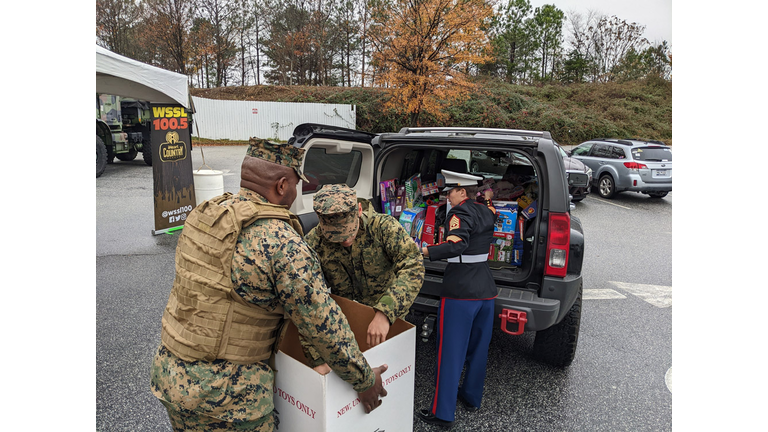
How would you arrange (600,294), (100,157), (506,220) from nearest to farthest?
(506,220)
(600,294)
(100,157)

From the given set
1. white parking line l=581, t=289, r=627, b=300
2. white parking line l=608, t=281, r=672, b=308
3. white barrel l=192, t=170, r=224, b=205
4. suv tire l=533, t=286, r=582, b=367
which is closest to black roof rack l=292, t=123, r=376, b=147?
suv tire l=533, t=286, r=582, b=367

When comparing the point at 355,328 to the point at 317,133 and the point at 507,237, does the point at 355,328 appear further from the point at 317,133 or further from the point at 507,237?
the point at 507,237

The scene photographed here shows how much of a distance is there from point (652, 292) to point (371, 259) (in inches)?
174

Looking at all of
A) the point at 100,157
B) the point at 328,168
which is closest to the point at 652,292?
the point at 328,168

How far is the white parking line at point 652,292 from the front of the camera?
16.7ft

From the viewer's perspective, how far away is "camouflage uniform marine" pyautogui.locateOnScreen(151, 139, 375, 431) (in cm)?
156

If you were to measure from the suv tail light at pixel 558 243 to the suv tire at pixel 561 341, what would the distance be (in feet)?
1.28

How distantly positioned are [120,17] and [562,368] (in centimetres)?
3139

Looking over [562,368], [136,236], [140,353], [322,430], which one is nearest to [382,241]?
[322,430]

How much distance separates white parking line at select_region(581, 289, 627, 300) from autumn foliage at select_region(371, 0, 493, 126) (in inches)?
440

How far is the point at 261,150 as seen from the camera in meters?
1.76

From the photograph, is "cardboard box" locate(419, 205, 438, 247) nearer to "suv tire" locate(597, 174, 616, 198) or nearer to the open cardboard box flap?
the open cardboard box flap

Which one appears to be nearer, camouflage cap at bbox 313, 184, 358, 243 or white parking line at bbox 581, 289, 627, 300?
camouflage cap at bbox 313, 184, 358, 243

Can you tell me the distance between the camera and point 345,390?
5.71ft
